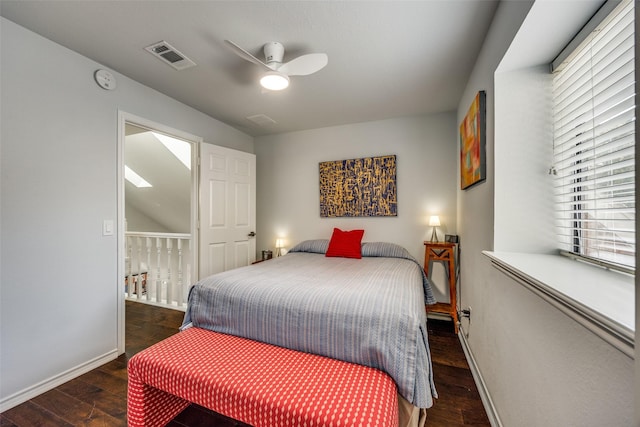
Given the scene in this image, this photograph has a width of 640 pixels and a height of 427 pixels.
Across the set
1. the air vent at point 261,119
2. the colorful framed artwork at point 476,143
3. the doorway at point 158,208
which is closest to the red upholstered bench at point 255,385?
the doorway at point 158,208

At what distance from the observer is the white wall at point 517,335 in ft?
1.99

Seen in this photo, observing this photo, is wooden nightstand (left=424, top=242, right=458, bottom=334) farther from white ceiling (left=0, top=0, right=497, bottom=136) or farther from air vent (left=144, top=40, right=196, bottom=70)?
air vent (left=144, top=40, right=196, bottom=70)

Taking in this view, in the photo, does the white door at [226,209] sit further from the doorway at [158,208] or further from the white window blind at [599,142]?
the white window blind at [599,142]

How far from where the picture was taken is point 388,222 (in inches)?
127

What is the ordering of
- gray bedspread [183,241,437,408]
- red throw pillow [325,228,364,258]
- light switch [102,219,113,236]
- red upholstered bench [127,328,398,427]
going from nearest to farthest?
red upholstered bench [127,328,398,427]
gray bedspread [183,241,437,408]
light switch [102,219,113,236]
red throw pillow [325,228,364,258]

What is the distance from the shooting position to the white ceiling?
1.47m

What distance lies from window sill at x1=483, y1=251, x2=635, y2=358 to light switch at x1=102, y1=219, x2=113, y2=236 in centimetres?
275

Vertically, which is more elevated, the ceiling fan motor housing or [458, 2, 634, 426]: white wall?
the ceiling fan motor housing

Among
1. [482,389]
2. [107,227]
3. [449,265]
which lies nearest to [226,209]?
[107,227]

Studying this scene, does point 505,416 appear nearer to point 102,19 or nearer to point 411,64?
point 411,64

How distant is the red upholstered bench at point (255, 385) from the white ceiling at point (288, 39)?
6.41 feet

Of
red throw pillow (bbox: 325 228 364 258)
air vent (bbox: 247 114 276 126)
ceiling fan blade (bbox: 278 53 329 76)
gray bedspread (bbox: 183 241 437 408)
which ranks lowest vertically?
gray bedspread (bbox: 183 241 437 408)

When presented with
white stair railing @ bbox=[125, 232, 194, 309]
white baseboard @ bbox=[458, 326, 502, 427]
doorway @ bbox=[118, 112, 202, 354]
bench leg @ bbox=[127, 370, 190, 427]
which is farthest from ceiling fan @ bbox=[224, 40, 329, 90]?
white baseboard @ bbox=[458, 326, 502, 427]

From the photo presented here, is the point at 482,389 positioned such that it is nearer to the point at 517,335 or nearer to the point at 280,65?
the point at 517,335
